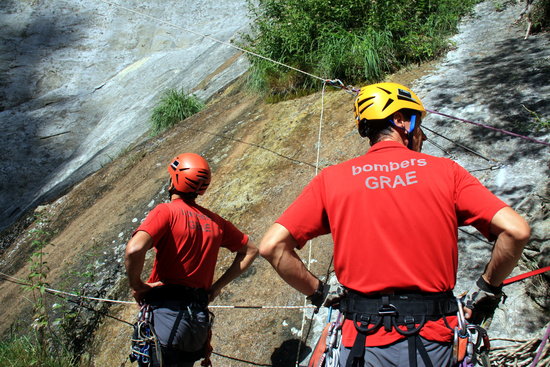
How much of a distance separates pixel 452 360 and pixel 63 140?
14318 millimetres

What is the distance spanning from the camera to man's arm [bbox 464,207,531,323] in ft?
6.40

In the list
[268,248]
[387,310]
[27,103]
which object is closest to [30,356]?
[268,248]

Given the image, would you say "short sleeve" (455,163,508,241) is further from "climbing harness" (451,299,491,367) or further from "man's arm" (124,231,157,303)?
"man's arm" (124,231,157,303)

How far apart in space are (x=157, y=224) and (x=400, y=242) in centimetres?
179

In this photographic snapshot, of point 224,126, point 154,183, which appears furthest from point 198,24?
point 154,183

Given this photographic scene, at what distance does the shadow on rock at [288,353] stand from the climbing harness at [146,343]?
106 centimetres

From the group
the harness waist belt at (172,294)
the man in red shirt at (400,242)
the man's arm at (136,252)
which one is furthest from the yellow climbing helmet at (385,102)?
the harness waist belt at (172,294)

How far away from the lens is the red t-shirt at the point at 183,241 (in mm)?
3322

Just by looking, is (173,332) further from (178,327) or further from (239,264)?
(239,264)

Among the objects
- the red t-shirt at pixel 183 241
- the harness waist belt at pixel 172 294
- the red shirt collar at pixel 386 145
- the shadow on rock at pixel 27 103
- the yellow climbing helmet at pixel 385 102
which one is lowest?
the shadow on rock at pixel 27 103

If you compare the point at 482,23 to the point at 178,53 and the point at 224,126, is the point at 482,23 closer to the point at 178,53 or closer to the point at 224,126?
the point at 224,126

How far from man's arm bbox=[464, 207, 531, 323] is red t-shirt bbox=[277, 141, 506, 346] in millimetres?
51

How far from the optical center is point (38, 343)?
494 centimetres

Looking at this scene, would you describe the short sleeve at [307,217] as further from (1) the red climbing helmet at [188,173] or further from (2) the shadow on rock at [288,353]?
(2) the shadow on rock at [288,353]
